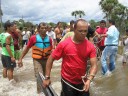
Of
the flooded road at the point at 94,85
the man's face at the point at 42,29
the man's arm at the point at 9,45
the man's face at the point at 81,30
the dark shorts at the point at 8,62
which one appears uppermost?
the man's face at the point at 81,30

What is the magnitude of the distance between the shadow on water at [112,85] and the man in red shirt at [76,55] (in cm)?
339

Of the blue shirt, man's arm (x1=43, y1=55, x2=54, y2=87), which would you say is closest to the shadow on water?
the blue shirt

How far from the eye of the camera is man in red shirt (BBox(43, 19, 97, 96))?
4.68 metres

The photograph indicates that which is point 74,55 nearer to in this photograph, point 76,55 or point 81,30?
point 76,55

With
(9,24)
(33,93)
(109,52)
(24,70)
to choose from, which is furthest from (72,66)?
(24,70)

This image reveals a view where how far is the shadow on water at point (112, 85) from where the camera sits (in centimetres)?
835

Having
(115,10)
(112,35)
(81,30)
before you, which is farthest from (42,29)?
(115,10)

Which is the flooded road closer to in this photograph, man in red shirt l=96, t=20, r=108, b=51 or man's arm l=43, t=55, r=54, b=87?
man in red shirt l=96, t=20, r=108, b=51

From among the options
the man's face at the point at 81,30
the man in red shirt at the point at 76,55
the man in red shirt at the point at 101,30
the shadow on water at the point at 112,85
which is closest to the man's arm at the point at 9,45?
the shadow on water at the point at 112,85

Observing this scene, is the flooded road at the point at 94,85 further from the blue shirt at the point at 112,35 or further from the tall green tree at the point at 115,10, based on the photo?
the tall green tree at the point at 115,10

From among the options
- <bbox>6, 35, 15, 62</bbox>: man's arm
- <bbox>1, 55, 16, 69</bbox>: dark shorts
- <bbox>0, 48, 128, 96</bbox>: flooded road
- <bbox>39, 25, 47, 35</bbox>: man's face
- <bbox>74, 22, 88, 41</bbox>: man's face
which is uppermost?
<bbox>74, 22, 88, 41</bbox>: man's face

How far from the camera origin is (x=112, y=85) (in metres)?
9.29

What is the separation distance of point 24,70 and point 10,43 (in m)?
4.85

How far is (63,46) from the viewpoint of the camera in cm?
481
